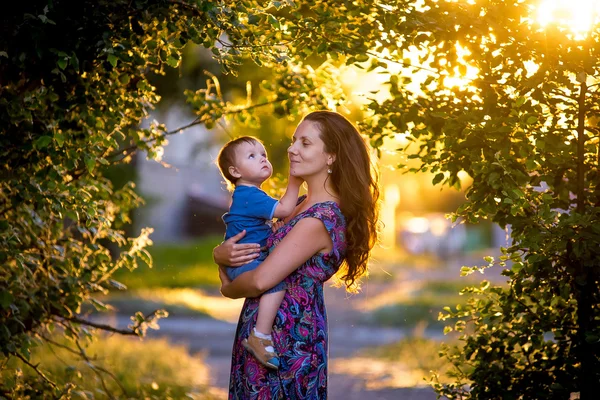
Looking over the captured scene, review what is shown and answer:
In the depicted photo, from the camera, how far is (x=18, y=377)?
201 inches

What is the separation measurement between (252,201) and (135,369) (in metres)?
5.22

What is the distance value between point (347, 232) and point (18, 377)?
245 cm

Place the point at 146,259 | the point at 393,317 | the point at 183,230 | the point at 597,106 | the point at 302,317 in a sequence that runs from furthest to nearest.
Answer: the point at 183,230 → the point at 393,317 → the point at 146,259 → the point at 597,106 → the point at 302,317

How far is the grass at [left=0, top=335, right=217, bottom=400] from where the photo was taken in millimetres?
7242

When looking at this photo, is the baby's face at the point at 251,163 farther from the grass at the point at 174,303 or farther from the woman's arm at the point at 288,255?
the grass at the point at 174,303

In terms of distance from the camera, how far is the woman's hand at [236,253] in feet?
12.1

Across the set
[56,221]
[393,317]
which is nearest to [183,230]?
[393,317]

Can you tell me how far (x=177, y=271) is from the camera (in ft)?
72.3

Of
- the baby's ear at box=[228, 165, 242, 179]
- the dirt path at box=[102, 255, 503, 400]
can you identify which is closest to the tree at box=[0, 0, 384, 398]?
the baby's ear at box=[228, 165, 242, 179]

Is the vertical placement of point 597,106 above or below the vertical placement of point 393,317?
below

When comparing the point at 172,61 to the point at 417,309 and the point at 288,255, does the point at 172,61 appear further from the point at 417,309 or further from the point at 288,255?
the point at 417,309

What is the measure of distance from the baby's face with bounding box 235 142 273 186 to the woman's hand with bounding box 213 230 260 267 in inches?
11.0

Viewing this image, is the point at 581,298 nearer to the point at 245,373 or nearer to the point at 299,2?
the point at 245,373

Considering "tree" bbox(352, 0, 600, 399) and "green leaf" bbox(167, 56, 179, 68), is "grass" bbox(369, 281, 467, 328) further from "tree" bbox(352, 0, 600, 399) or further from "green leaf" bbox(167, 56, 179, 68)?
"green leaf" bbox(167, 56, 179, 68)
